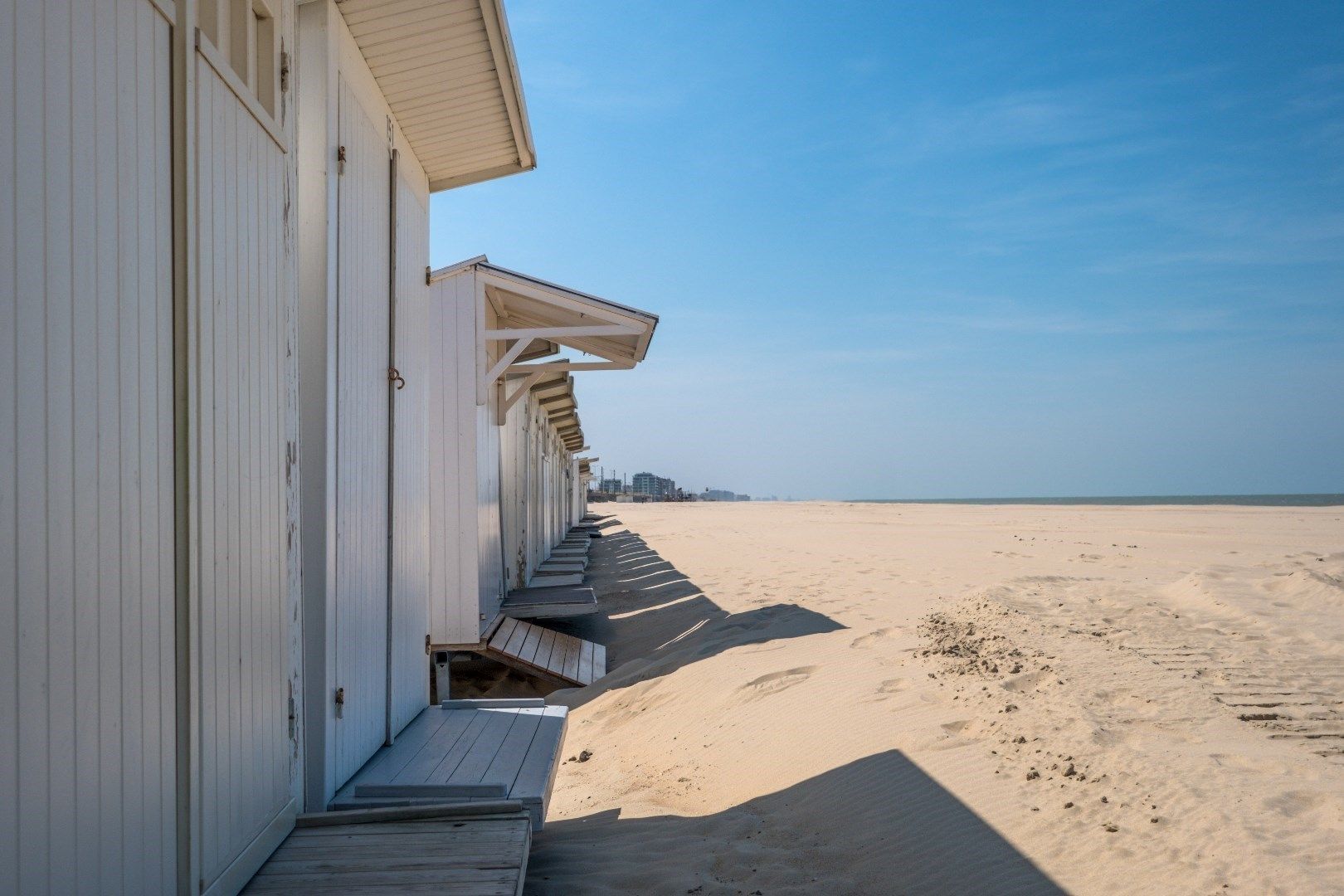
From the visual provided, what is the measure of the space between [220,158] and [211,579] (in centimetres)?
119

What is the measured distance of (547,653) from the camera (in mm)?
8977

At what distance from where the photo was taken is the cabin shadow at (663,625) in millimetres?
8875

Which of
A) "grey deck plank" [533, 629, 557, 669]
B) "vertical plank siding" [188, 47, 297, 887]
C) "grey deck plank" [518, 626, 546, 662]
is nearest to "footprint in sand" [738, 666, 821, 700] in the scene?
"grey deck plank" [533, 629, 557, 669]

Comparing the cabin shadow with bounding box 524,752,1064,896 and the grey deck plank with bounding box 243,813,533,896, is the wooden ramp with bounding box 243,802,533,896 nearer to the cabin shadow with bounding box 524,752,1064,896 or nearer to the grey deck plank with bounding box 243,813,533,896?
the grey deck plank with bounding box 243,813,533,896

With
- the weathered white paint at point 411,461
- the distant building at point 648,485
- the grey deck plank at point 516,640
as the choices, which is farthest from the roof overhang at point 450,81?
the distant building at point 648,485

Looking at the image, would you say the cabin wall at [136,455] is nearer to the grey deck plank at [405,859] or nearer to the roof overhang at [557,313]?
the grey deck plank at [405,859]

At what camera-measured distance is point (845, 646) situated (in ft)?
26.8

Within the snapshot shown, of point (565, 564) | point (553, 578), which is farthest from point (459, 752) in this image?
point (565, 564)

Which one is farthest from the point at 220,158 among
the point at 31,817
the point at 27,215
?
the point at 31,817

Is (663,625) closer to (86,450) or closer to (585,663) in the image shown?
(585,663)

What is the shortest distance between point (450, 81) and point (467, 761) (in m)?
3.32

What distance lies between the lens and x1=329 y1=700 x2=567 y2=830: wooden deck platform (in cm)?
381

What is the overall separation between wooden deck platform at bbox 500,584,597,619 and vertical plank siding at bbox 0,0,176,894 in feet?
27.4

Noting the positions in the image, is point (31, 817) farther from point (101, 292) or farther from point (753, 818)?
point (753, 818)
